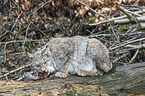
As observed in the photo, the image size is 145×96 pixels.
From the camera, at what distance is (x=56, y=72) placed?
303cm

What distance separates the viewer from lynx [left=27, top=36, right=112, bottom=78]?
2883 millimetres

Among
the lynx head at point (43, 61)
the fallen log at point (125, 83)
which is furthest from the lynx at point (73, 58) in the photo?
the fallen log at point (125, 83)

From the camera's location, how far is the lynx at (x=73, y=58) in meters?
2.88

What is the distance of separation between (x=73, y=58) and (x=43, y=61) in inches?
26.6

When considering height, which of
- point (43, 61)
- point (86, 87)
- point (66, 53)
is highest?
point (66, 53)

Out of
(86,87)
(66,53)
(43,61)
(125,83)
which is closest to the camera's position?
(86,87)

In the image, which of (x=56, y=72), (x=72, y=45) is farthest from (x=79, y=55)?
(x=56, y=72)

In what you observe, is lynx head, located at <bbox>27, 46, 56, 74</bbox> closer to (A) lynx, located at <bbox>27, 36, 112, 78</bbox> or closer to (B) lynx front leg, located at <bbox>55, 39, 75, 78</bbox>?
(A) lynx, located at <bbox>27, 36, 112, 78</bbox>

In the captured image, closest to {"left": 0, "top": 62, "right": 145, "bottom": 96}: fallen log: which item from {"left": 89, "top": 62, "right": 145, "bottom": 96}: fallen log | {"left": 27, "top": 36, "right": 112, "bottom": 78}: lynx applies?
{"left": 89, "top": 62, "right": 145, "bottom": 96}: fallen log

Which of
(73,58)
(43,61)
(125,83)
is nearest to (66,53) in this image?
(73,58)

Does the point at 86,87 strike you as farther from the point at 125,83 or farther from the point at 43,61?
the point at 43,61

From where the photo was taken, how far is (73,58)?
10.1 ft

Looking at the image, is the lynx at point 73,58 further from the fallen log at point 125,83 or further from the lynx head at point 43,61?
→ the fallen log at point 125,83

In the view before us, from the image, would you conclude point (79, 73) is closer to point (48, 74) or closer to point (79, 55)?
point (79, 55)
